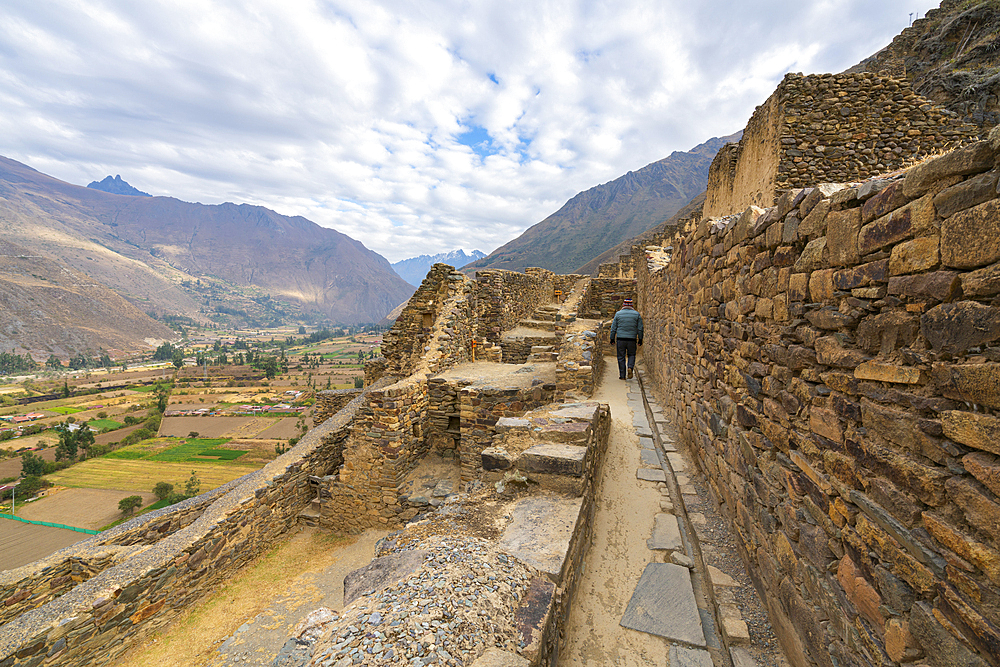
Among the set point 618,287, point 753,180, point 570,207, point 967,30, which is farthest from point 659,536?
point 570,207

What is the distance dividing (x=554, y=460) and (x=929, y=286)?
308 cm

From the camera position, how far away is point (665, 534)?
4.02m

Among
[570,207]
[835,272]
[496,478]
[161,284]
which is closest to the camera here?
[835,272]

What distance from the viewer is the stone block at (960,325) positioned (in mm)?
1255

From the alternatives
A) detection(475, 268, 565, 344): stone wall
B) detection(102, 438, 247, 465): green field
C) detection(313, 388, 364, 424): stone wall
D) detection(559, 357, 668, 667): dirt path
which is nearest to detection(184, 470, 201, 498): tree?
detection(102, 438, 247, 465): green field

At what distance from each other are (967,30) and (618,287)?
61.0ft

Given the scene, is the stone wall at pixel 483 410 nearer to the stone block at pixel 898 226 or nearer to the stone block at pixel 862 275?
the stone block at pixel 862 275

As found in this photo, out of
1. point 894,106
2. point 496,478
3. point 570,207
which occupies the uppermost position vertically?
point 570,207

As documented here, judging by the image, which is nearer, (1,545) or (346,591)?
(346,591)

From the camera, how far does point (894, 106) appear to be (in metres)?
6.60

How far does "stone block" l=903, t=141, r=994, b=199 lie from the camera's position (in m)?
1.31

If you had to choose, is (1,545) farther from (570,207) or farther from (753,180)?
(570,207)

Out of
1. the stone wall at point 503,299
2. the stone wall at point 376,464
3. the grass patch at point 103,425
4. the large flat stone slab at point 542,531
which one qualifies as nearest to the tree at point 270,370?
the grass patch at point 103,425

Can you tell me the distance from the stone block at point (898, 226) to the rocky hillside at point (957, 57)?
13.6 meters
